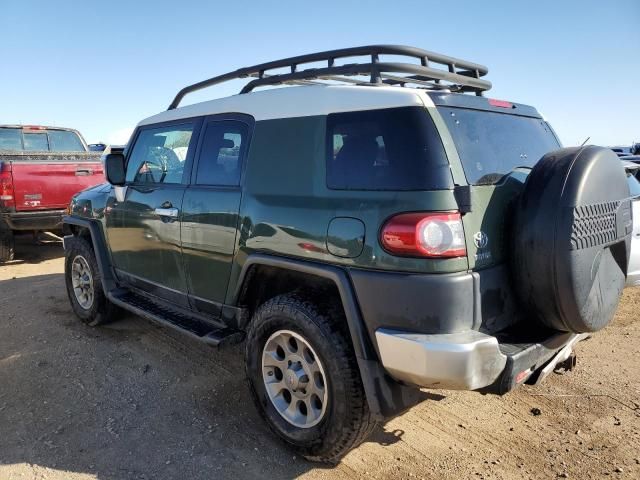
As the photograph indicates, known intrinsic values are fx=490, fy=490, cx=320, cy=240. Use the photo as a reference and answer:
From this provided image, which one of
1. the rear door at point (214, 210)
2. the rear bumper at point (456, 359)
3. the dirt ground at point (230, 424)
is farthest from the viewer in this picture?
the rear door at point (214, 210)

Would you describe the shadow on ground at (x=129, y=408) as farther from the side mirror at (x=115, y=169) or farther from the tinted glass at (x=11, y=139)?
the tinted glass at (x=11, y=139)

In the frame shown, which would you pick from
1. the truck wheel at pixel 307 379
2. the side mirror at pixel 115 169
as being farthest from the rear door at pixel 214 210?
the side mirror at pixel 115 169

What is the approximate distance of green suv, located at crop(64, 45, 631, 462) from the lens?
225 centimetres

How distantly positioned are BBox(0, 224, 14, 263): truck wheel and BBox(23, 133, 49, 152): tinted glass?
7.94 ft

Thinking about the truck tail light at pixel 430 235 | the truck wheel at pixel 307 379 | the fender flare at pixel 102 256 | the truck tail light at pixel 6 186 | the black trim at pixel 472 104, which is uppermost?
the black trim at pixel 472 104

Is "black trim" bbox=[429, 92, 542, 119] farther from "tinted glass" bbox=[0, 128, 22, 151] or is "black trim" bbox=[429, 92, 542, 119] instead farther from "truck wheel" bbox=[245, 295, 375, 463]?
"tinted glass" bbox=[0, 128, 22, 151]

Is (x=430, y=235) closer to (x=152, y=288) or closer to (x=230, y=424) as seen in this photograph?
(x=230, y=424)

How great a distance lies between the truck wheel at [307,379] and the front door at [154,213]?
99cm

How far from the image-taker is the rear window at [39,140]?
30.8 feet

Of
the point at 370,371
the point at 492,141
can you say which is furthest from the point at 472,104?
the point at 370,371

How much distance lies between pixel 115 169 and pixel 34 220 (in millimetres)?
4438

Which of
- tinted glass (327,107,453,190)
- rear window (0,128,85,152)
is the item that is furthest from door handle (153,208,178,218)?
rear window (0,128,85,152)

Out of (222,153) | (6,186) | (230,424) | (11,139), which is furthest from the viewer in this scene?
(11,139)

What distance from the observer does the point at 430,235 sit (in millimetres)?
2215
